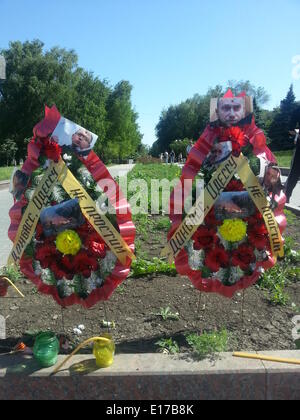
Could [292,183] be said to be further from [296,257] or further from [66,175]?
[66,175]

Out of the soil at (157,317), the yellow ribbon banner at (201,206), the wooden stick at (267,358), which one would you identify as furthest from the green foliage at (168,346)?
the yellow ribbon banner at (201,206)

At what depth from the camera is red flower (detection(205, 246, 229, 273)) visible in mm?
2859

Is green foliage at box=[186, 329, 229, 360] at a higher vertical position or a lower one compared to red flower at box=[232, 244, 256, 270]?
lower

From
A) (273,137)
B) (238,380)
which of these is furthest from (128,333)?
(273,137)

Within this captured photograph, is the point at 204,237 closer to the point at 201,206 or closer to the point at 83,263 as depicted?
the point at 201,206

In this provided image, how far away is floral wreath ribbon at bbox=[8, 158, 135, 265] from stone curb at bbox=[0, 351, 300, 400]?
0.80m

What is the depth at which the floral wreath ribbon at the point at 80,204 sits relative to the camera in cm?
266

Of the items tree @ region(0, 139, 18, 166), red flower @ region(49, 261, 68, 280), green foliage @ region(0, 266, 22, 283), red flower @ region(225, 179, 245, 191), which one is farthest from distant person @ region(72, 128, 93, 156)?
tree @ region(0, 139, 18, 166)

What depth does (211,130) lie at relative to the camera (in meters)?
2.78

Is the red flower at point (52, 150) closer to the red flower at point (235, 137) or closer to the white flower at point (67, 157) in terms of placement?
the white flower at point (67, 157)

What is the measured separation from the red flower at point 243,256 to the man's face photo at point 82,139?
52.4 inches

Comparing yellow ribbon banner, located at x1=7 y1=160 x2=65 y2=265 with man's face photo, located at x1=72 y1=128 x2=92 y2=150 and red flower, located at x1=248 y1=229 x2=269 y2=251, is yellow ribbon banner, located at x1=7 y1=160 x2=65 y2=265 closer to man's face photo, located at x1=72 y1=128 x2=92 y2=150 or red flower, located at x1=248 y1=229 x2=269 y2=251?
man's face photo, located at x1=72 y1=128 x2=92 y2=150
